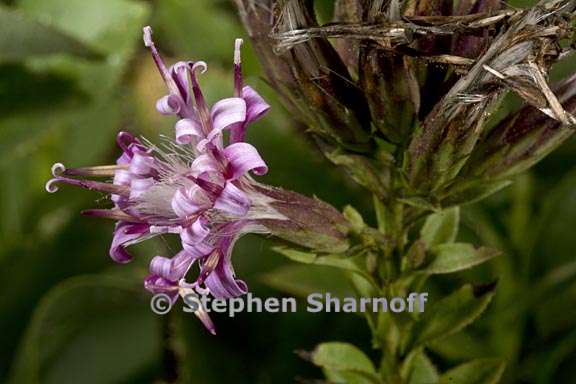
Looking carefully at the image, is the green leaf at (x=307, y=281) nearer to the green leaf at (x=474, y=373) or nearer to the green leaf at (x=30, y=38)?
the green leaf at (x=474, y=373)

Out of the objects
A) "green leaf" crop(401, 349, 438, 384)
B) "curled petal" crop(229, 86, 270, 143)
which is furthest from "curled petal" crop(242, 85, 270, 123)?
"green leaf" crop(401, 349, 438, 384)

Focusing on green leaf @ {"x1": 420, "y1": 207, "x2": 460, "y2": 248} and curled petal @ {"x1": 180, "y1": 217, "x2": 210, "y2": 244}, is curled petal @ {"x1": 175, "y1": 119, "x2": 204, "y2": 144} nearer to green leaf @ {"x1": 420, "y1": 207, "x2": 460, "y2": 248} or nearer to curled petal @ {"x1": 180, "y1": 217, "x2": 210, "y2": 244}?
curled petal @ {"x1": 180, "y1": 217, "x2": 210, "y2": 244}

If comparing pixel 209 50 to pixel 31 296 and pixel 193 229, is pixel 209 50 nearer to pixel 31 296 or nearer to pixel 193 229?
pixel 31 296

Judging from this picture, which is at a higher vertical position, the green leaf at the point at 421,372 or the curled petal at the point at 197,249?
the curled petal at the point at 197,249

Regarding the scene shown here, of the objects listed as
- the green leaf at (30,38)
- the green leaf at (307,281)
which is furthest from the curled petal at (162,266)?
the green leaf at (30,38)

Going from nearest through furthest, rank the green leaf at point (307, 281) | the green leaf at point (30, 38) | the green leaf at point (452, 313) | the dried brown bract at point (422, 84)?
1. the dried brown bract at point (422, 84)
2. the green leaf at point (452, 313)
3. the green leaf at point (307, 281)
4. the green leaf at point (30, 38)

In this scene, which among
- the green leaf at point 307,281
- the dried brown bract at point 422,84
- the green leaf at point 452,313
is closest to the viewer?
the dried brown bract at point 422,84
